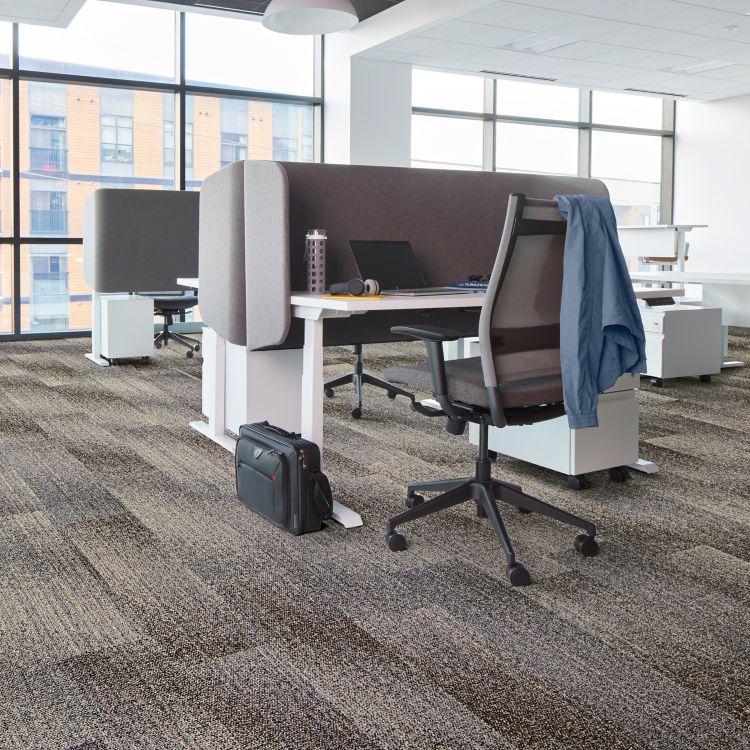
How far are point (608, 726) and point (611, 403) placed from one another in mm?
1442

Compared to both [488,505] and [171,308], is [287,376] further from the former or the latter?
[171,308]

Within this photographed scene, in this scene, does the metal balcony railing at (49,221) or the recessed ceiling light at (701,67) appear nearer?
the metal balcony railing at (49,221)

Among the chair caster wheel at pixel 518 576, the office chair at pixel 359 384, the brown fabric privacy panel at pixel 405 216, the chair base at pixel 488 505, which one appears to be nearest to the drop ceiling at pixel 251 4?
the office chair at pixel 359 384

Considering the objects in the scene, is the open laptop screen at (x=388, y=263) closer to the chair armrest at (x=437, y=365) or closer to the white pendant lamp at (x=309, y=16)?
the chair armrest at (x=437, y=365)

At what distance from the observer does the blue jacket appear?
1871mm

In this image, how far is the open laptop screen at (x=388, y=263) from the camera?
275 centimetres

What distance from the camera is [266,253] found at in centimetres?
250

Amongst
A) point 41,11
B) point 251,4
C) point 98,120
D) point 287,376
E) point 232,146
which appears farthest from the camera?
point 232,146

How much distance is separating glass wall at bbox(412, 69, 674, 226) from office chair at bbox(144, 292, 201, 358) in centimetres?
330

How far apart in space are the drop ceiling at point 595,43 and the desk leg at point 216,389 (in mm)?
3714

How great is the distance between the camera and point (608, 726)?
53.9 inches

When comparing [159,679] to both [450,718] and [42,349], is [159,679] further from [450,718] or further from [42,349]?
[42,349]

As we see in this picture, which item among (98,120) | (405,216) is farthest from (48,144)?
(405,216)

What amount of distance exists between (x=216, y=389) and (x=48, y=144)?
4169 mm
